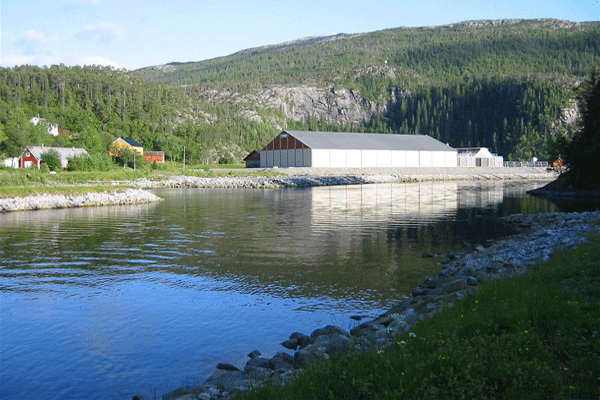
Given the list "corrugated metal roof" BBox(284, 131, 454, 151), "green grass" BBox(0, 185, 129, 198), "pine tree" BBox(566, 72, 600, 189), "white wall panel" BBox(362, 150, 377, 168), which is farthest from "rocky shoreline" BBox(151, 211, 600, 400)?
"white wall panel" BBox(362, 150, 377, 168)

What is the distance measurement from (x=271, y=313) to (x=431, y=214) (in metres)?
23.7

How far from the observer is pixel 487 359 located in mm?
6441

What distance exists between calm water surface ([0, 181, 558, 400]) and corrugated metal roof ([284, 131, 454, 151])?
59623 mm

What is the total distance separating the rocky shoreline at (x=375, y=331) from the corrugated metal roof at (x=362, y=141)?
73176 mm

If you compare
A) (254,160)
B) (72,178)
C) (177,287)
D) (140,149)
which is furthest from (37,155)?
(177,287)

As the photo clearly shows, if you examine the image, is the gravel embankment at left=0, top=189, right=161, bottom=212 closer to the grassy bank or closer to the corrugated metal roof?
the grassy bank

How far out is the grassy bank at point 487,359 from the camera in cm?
587

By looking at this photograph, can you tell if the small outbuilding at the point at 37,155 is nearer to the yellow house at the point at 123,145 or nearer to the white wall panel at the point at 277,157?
the yellow house at the point at 123,145

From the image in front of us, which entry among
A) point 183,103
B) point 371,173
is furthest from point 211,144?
point 371,173

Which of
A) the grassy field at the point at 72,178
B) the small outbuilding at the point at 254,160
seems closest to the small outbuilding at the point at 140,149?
the grassy field at the point at 72,178

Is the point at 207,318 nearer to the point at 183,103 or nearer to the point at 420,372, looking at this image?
the point at 420,372

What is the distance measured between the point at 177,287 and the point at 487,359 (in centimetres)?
1047

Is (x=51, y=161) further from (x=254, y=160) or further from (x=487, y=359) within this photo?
(x=487, y=359)

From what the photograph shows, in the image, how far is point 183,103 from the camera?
14338cm
